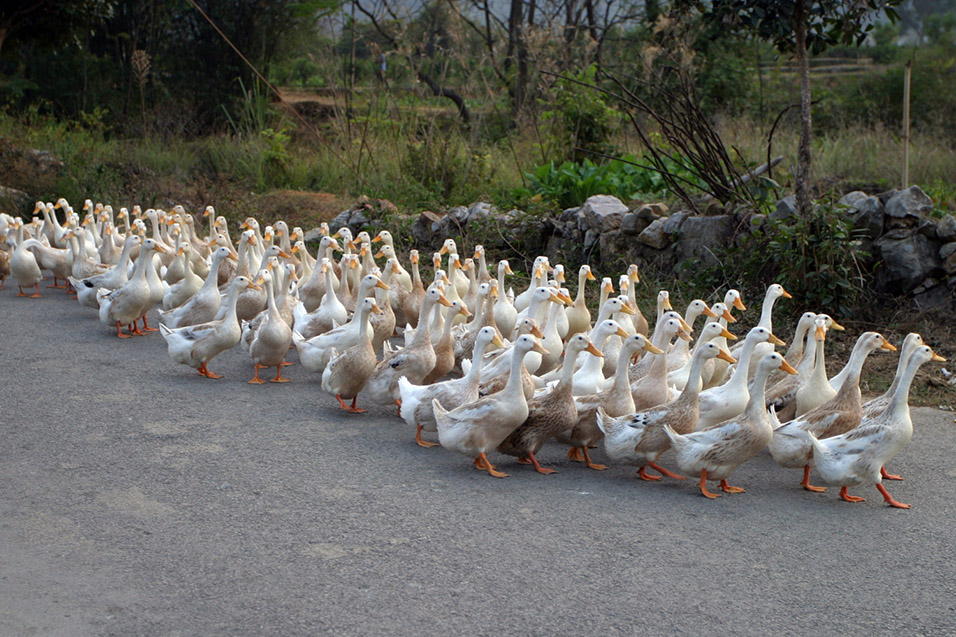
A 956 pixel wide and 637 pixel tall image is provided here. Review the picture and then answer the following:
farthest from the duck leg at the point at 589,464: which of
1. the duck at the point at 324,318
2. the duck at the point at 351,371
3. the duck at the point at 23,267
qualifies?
the duck at the point at 23,267

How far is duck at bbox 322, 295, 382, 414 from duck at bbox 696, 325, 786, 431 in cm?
222

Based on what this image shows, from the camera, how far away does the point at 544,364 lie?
6.96m

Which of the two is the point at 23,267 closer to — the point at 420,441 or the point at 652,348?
the point at 420,441

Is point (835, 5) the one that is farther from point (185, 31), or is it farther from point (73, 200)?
point (185, 31)

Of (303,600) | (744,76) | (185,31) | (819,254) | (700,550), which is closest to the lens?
(303,600)

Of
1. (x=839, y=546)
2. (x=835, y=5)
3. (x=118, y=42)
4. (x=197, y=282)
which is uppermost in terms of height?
(x=118, y=42)

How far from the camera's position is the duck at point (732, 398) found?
5.42 m

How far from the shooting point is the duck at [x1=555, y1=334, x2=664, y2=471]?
5.42 m

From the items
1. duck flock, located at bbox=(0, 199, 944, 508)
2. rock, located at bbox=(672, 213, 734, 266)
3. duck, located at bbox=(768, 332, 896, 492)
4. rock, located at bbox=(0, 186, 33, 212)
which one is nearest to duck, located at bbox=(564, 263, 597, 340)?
duck flock, located at bbox=(0, 199, 944, 508)

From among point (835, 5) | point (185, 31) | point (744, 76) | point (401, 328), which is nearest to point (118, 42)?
point (185, 31)

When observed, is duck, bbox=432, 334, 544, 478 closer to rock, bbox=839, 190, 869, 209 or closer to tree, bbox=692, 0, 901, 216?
tree, bbox=692, 0, 901, 216

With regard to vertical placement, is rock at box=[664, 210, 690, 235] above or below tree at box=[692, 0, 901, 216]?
below

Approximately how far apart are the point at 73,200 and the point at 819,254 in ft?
37.6

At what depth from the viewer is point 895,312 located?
26.3ft
